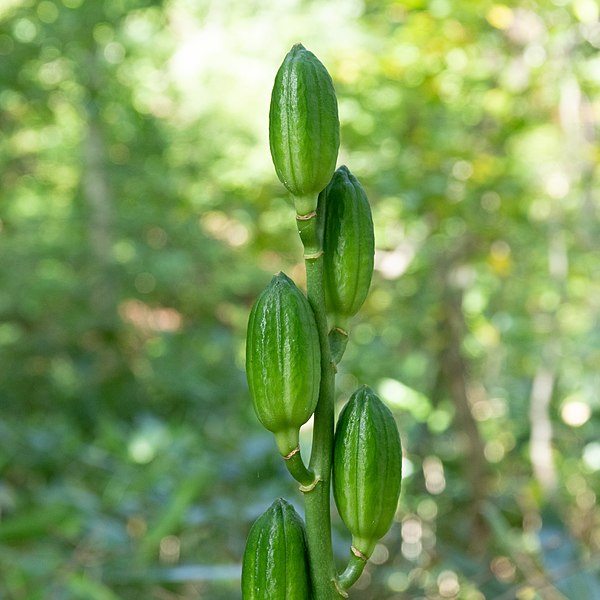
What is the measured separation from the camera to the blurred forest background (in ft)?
5.45

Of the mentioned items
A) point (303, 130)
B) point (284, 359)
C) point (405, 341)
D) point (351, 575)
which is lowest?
point (405, 341)

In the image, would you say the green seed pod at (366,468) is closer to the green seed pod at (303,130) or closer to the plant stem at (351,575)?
the plant stem at (351,575)

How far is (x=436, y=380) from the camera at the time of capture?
2070 mm

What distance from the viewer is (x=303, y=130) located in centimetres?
47

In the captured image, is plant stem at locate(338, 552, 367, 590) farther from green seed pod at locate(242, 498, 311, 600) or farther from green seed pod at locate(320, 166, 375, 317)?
green seed pod at locate(320, 166, 375, 317)

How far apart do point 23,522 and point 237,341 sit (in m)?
1.62

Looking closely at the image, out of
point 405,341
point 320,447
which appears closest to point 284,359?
point 320,447

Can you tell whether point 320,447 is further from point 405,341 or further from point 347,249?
point 405,341

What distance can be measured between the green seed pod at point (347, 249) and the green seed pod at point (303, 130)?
2cm

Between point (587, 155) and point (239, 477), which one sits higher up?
point (587, 155)

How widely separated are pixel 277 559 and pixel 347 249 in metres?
0.16

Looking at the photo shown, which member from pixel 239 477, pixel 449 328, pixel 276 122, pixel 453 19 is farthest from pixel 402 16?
pixel 276 122

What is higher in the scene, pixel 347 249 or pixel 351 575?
pixel 347 249

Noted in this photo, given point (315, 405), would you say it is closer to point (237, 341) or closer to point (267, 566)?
point (267, 566)
